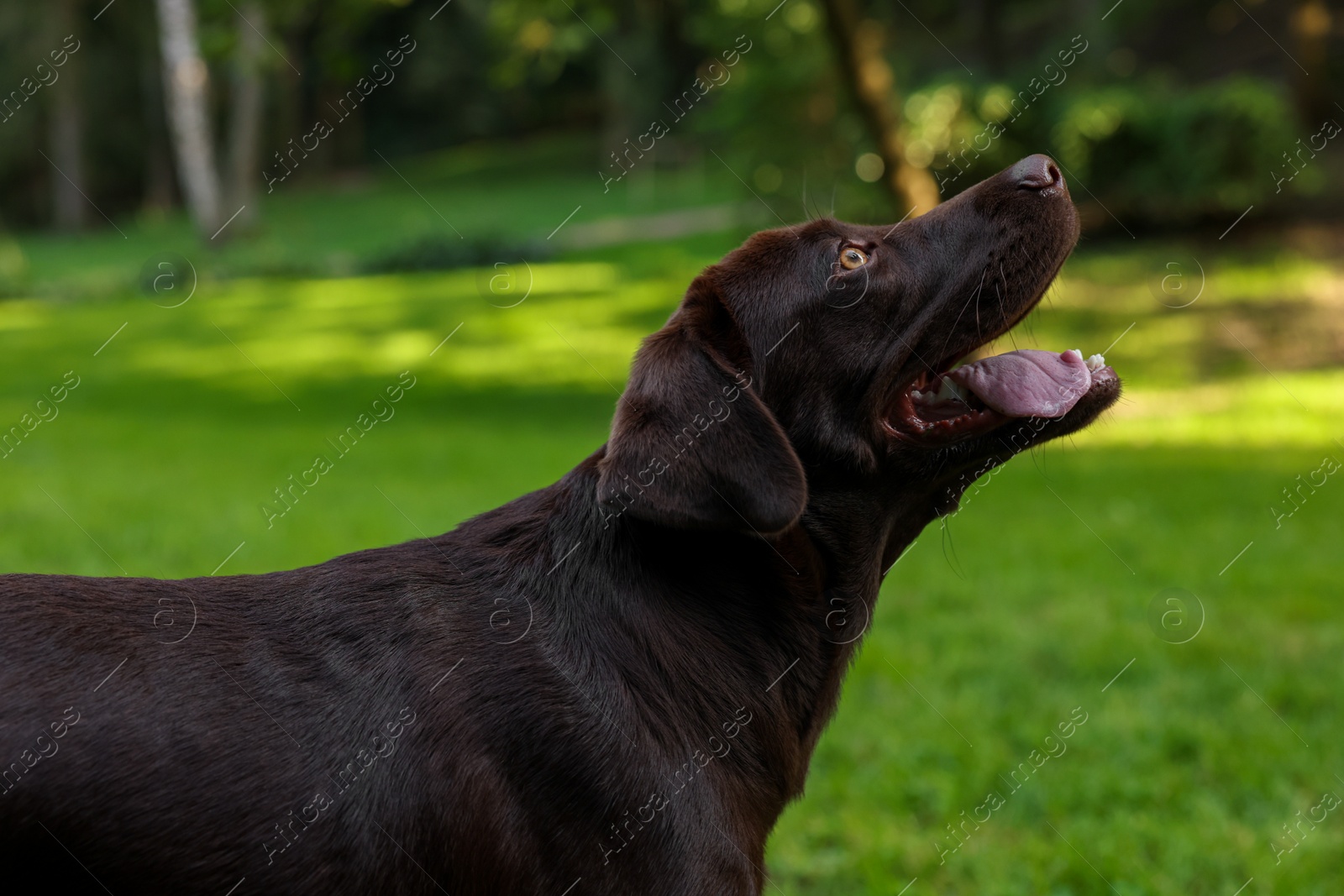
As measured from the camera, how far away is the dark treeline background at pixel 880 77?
41.7ft

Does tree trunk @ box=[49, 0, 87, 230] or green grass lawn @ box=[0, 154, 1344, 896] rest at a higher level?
tree trunk @ box=[49, 0, 87, 230]

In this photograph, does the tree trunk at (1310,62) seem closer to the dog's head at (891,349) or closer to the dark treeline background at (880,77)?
the dark treeline background at (880,77)

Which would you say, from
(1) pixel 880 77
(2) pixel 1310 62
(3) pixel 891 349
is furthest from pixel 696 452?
(2) pixel 1310 62

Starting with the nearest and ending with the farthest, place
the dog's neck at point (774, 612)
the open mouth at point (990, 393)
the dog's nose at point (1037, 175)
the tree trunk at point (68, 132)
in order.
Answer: the dog's neck at point (774, 612), the open mouth at point (990, 393), the dog's nose at point (1037, 175), the tree trunk at point (68, 132)

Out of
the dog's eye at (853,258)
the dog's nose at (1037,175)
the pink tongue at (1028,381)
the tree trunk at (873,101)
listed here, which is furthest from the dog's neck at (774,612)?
the tree trunk at (873,101)

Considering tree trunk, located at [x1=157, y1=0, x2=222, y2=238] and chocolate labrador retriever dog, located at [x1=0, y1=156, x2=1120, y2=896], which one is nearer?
chocolate labrador retriever dog, located at [x1=0, y1=156, x2=1120, y2=896]

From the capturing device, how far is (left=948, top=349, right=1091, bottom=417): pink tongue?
117 inches

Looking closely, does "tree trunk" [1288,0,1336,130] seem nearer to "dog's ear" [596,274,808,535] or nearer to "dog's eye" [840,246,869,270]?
"dog's eye" [840,246,869,270]

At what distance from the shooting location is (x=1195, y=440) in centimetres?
1064

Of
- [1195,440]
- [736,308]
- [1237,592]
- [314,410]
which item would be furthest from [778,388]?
[314,410]

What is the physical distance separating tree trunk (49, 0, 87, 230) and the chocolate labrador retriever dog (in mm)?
44763

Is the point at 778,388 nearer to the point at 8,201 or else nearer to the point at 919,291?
the point at 919,291

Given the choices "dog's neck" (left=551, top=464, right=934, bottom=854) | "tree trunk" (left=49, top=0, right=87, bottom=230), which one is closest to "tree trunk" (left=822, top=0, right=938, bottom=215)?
"dog's neck" (left=551, top=464, right=934, bottom=854)

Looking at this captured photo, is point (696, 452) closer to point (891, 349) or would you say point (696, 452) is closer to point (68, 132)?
point (891, 349)
